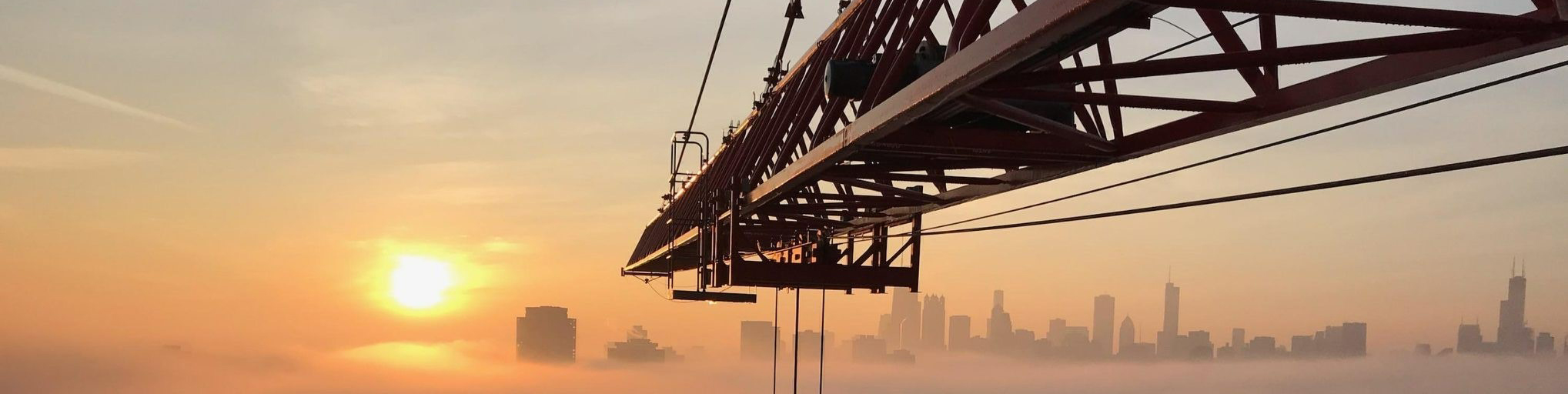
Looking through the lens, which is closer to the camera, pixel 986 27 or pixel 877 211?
pixel 986 27

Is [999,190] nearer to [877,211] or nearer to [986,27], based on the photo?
[986,27]

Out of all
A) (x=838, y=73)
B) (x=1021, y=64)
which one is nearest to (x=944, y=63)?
(x=1021, y=64)

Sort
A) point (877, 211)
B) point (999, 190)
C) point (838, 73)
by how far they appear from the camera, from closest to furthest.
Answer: point (838, 73) → point (999, 190) → point (877, 211)

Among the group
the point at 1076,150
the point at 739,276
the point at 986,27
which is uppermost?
the point at 986,27

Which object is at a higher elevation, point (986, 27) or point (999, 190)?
point (986, 27)

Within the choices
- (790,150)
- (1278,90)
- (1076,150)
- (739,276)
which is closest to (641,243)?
(739,276)

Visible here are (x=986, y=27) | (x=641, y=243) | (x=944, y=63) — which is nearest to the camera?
(x=944, y=63)

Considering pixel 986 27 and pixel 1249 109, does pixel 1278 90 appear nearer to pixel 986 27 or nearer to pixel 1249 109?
pixel 1249 109
